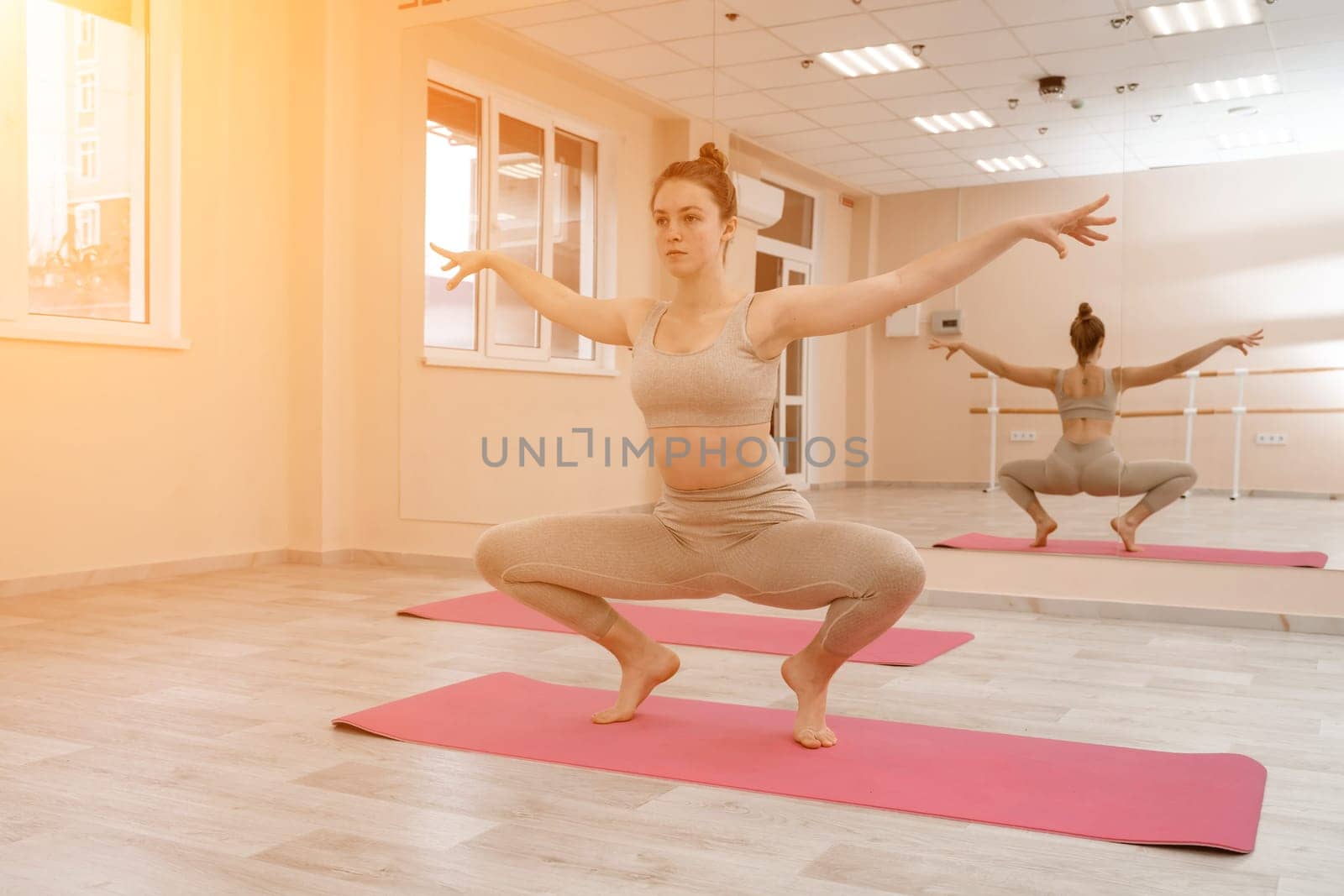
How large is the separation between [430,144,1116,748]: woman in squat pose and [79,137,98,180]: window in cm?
304

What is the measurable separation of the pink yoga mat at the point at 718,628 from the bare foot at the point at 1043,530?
73cm

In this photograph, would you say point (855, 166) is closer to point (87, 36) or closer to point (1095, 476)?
point (1095, 476)

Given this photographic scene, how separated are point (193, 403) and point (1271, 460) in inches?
167

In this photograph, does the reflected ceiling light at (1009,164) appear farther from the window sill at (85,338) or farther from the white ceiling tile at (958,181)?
the window sill at (85,338)

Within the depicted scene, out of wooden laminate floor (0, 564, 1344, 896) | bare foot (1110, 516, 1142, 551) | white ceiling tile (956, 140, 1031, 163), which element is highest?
white ceiling tile (956, 140, 1031, 163)

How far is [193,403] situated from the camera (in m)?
4.91

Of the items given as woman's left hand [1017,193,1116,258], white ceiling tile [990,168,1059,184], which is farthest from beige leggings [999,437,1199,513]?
woman's left hand [1017,193,1116,258]

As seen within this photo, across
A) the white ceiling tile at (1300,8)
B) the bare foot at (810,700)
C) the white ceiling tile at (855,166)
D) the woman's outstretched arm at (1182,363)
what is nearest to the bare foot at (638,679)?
the bare foot at (810,700)

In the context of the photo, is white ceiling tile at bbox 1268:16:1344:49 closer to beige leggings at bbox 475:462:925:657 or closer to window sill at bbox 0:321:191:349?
beige leggings at bbox 475:462:925:657

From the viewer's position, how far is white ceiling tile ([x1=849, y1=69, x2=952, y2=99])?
4.74 meters

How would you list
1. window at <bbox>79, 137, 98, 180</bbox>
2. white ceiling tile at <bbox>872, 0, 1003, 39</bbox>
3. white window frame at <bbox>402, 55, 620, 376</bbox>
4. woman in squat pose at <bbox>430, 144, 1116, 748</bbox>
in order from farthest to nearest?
white window frame at <bbox>402, 55, 620, 376</bbox>
window at <bbox>79, 137, 98, 180</bbox>
white ceiling tile at <bbox>872, 0, 1003, 39</bbox>
woman in squat pose at <bbox>430, 144, 1116, 748</bbox>

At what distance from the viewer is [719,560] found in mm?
2379

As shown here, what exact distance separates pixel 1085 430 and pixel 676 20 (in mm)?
2371

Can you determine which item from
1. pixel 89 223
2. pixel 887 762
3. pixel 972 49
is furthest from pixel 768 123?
pixel 887 762
